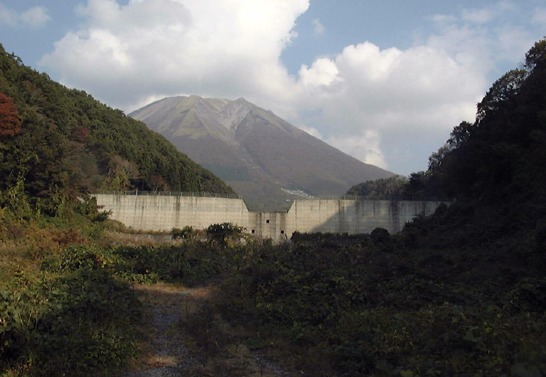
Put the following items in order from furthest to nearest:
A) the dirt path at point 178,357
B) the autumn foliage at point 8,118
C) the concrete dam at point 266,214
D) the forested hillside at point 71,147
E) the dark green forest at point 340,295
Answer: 1. the concrete dam at point 266,214
2. the forested hillside at point 71,147
3. the autumn foliage at point 8,118
4. the dirt path at point 178,357
5. the dark green forest at point 340,295

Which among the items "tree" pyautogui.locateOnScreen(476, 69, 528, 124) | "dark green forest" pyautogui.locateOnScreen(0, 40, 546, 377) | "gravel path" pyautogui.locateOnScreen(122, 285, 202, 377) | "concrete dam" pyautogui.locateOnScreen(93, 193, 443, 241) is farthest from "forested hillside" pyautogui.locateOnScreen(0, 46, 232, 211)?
"tree" pyautogui.locateOnScreen(476, 69, 528, 124)

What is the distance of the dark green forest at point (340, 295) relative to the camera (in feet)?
Result: 22.8

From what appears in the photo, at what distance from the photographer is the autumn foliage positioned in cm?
2953

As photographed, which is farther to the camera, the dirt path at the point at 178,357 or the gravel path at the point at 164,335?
the gravel path at the point at 164,335

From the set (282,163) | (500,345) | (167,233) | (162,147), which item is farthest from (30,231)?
(282,163)

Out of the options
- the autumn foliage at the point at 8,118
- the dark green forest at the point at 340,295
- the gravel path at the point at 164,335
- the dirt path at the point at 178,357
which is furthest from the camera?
the autumn foliage at the point at 8,118

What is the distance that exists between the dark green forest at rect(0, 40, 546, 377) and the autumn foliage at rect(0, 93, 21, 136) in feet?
4.04

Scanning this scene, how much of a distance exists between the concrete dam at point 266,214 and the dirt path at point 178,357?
93.3 feet

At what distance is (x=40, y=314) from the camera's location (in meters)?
7.82

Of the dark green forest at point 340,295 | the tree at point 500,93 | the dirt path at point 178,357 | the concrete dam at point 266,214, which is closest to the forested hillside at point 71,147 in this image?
the dark green forest at point 340,295

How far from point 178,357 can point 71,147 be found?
105 feet

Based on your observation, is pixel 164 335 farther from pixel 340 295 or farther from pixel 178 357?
pixel 340 295

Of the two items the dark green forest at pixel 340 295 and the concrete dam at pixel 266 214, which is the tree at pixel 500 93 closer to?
the dark green forest at pixel 340 295

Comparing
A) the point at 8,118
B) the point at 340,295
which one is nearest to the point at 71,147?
the point at 8,118
